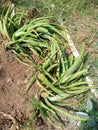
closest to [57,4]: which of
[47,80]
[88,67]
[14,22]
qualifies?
[14,22]

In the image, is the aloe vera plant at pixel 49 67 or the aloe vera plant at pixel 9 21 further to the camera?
the aloe vera plant at pixel 9 21

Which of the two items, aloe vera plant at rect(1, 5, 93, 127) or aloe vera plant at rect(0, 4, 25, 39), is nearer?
aloe vera plant at rect(1, 5, 93, 127)

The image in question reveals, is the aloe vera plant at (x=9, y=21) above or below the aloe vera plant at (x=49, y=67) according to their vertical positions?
above

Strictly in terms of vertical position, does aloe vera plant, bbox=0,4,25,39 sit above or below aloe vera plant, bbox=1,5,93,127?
above

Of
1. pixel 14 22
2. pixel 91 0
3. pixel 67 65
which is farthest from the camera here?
pixel 91 0

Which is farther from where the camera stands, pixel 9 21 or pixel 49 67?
pixel 9 21

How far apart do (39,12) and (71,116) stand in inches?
73.9

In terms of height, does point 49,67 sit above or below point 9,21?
below

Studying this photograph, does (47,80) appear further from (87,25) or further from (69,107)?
(87,25)

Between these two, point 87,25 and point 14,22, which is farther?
point 87,25

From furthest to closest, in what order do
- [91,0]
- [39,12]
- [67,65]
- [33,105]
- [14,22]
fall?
[91,0], [39,12], [14,22], [67,65], [33,105]

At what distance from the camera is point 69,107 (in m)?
4.20

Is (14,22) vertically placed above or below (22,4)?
below

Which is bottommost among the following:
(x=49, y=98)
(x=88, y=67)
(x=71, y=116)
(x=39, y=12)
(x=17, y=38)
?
(x=71, y=116)
